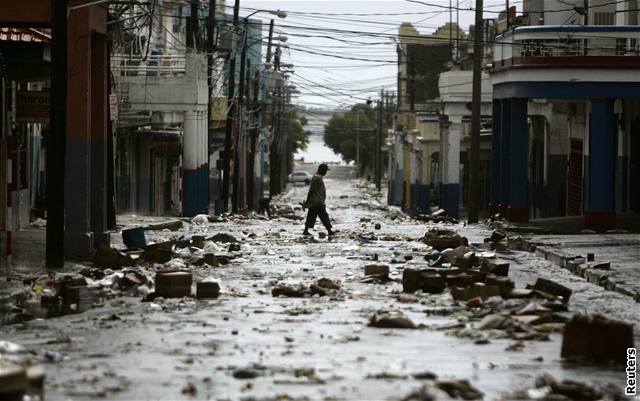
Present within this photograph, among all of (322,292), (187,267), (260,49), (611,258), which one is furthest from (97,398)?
(260,49)

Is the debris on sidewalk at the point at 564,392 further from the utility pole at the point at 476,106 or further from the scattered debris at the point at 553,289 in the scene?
the utility pole at the point at 476,106

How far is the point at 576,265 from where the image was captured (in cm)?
2630

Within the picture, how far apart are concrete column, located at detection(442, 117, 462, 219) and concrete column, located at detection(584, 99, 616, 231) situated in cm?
2772

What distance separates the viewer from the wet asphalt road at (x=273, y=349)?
12.1m

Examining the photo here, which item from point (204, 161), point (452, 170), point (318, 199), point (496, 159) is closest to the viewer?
point (318, 199)

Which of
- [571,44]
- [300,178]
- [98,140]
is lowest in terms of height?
[300,178]

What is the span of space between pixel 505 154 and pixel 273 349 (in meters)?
32.9

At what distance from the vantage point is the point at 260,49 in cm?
13675

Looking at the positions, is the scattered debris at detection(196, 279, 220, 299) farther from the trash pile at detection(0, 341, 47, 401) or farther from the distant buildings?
the distant buildings

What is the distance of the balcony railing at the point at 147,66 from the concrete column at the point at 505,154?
12.4m

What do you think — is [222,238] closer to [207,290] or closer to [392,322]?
[207,290]

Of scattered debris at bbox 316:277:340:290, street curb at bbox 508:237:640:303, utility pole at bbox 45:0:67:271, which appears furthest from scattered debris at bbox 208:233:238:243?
scattered debris at bbox 316:277:340:290

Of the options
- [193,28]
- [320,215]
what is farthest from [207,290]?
[193,28]

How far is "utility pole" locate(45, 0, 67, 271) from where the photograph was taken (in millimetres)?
25016
